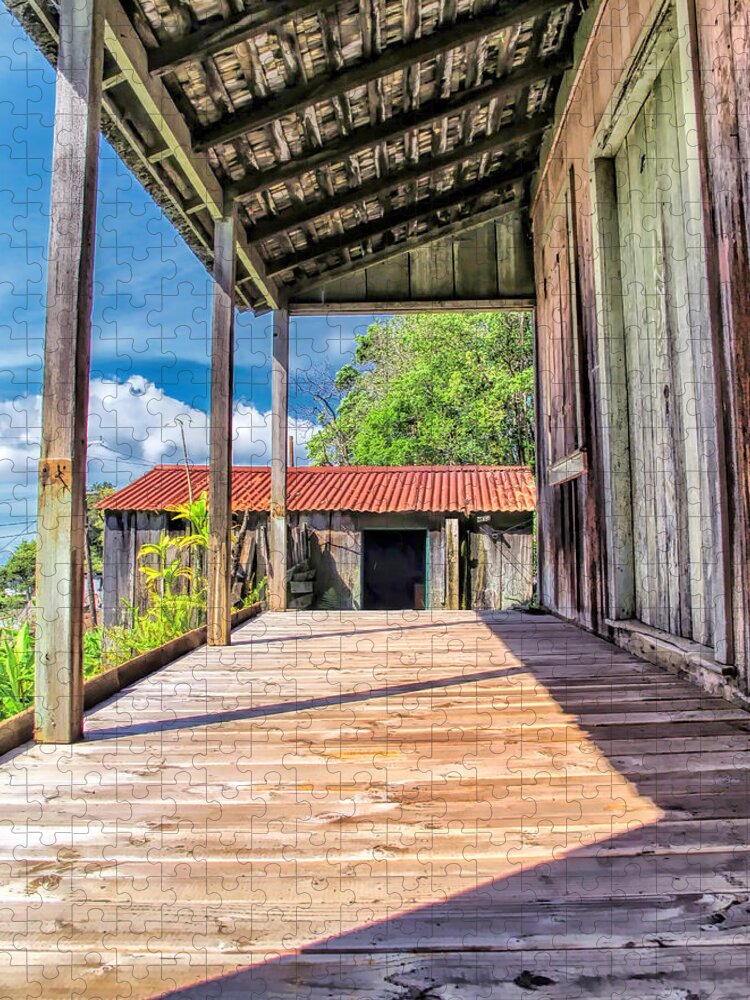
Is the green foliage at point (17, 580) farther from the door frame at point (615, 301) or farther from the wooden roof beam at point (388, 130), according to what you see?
the door frame at point (615, 301)

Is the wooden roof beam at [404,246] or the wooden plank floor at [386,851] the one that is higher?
the wooden roof beam at [404,246]

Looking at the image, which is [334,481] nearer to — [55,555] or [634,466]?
[634,466]

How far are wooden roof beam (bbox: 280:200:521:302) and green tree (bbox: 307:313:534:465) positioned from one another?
11.1 metres

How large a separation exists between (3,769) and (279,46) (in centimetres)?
355

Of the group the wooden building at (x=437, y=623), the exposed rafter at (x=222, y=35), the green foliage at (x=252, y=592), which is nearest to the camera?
the wooden building at (x=437, y=623)

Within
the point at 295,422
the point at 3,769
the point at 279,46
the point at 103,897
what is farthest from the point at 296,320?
the point at 103,897

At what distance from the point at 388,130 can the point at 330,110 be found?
53 centimetres

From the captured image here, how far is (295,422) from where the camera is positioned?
6223mm

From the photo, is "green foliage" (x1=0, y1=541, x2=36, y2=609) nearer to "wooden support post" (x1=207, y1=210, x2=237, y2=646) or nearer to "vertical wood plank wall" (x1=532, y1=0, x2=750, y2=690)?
"wooden support post" (x1=207, y1=210, x2=237, y2=646)

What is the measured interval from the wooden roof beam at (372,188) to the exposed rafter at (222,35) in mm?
2004

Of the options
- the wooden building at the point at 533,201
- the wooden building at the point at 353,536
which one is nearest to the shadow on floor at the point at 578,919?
the wooden building at the point at 533,201

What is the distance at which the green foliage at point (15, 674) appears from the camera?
399cm

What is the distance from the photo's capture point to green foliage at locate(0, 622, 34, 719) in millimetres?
3986

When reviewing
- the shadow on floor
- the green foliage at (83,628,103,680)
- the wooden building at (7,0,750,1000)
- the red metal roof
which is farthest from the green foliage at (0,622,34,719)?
the red metal roof
